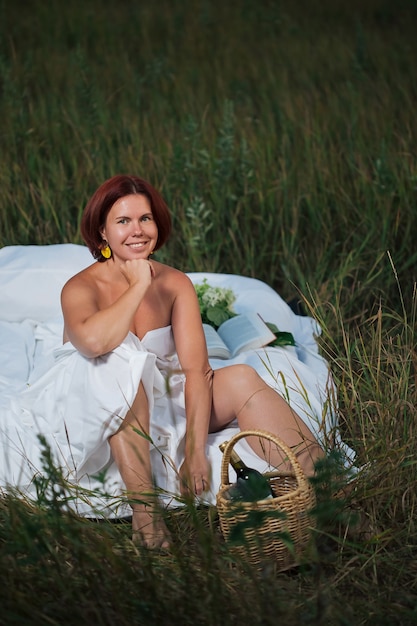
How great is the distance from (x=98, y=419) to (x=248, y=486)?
0.67m

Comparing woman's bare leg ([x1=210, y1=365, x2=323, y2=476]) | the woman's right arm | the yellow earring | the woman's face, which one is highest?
the woman's face

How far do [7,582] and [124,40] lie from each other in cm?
709

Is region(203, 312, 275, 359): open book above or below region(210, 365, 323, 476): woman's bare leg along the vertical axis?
below

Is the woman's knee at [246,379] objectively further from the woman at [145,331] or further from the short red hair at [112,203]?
the short red hair at [112,203]

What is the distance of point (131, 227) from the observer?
10.7 ft

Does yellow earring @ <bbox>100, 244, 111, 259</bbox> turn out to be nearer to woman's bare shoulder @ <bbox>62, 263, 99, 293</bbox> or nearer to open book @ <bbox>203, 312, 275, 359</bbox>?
woman's bare shoulder @ <bbox>62, 263, 99, 293</bbox>

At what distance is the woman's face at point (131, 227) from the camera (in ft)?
10.7

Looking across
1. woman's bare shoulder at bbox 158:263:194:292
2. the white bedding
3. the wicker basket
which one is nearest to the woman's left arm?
woman's bare shoulder at bbox 158:263:194:292

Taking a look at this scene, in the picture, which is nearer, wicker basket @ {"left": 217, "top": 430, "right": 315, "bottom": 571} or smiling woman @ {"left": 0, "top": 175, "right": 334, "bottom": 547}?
wicker basket @ {"left": 217, "top": 430, "right": 315, "bottom": 571}

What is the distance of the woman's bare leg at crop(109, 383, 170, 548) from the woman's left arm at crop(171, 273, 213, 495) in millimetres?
168

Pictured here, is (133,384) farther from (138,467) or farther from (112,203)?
(112,203)

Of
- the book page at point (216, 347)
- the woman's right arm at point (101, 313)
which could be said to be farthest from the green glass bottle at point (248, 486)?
the book page at point (216, 347)

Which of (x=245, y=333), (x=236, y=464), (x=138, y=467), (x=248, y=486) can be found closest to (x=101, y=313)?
(x=138, y=467)

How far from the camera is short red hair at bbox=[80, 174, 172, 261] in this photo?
326 centimetres
